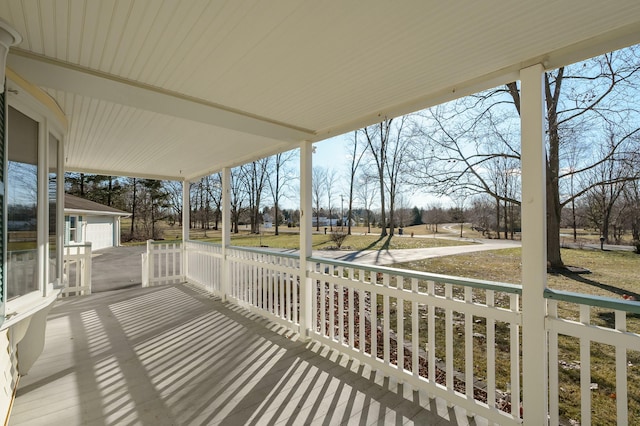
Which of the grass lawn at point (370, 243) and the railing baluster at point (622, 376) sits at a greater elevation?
the railing baluster at point (622, 376)

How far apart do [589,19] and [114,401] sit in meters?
4.07

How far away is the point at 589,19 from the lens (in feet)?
4.74

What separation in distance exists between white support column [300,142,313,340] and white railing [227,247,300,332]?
123mm

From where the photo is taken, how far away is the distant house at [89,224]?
11.8 metres

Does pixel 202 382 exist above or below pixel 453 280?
below

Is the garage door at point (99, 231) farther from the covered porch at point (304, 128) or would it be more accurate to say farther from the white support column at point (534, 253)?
the white support column at point (534, 253)

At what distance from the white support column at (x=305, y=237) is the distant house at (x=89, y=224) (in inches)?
406

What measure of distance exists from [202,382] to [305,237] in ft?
5.97

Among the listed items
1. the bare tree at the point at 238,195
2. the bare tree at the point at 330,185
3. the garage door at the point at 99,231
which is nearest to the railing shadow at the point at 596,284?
the bare tree at the point at 330,185

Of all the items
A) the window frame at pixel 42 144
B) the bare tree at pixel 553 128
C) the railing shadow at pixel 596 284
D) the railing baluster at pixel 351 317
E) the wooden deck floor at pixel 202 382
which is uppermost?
the bare tree at pixel 553 128

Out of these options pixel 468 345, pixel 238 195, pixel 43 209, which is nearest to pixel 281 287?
pixel 468 345

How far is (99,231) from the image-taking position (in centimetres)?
1551

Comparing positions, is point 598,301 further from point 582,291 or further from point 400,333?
point 582,291

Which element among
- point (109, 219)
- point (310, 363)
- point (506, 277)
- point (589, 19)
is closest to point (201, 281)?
point (310, 363)
